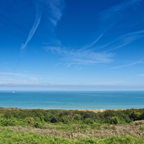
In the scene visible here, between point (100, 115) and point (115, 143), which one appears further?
point (100, 115)

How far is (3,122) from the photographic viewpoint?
1509 centimetres

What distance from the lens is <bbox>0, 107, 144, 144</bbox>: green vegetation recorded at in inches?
339

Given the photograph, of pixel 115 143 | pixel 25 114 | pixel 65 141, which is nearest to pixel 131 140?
pixel 115 143

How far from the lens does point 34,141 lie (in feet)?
26.6

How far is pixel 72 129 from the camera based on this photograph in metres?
13.5

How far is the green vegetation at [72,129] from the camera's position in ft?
28.3

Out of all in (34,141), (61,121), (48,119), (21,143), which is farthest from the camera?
(48,119)

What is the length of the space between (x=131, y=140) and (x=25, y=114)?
1915 cm

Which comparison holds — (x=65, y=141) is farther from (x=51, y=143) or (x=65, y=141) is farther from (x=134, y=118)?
(x=134, y=118)

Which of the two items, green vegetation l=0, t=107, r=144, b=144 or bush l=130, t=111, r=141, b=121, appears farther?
bush l=130, t=111, r=141, b=121

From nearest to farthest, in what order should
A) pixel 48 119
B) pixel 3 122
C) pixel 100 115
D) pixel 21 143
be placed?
pixel 21 143, pixel 3 122, pixel 48 119, pixel 100 115

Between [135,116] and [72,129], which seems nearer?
[72,129]

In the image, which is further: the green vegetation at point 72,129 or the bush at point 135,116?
the bush at point 135,116

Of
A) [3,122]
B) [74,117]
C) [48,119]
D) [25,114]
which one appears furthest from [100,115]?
[3,122]
